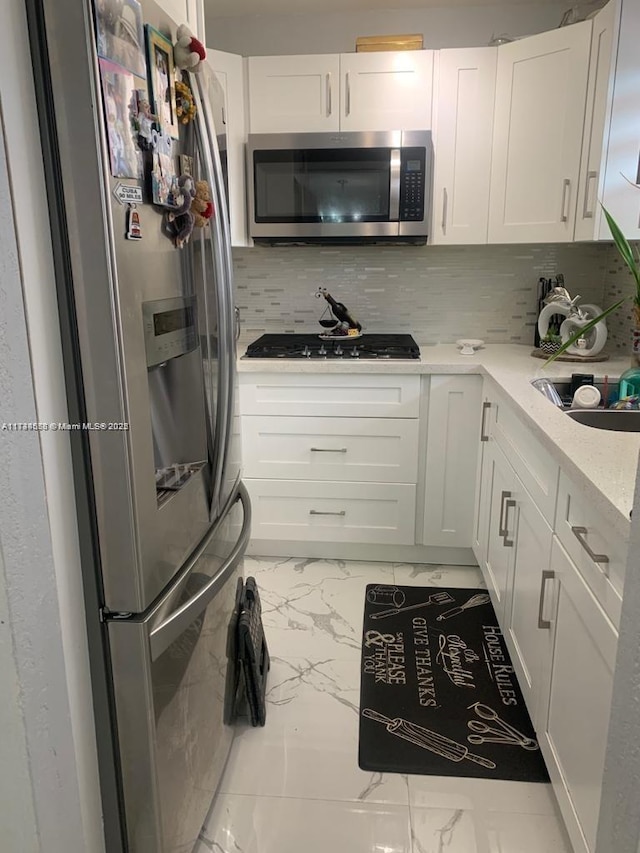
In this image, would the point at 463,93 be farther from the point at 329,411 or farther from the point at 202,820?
the point at 202,820

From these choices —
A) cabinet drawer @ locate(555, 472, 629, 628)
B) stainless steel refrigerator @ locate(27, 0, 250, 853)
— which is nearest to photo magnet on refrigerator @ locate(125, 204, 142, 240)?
stainless steel refrigerator @ locate(27, 0, 250, 853)

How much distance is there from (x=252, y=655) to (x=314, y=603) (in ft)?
2.65

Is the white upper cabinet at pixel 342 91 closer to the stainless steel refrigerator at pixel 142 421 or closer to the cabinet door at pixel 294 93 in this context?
the cabinet door at pixel 294 93

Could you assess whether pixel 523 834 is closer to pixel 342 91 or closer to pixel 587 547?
pixel 587 547

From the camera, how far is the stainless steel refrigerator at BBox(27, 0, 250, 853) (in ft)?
3.13

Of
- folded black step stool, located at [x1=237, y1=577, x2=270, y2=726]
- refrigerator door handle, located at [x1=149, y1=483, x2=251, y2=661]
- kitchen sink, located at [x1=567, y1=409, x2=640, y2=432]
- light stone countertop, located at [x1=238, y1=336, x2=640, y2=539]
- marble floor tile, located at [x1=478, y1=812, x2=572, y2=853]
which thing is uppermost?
light stone countertop, located at [x1=238, y1=336, x2=640, y2=539]

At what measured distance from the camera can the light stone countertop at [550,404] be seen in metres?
1.23

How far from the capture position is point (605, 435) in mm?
1558

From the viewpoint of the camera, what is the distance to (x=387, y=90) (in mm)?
2652

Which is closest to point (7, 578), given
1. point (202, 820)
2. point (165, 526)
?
point (165, 526)

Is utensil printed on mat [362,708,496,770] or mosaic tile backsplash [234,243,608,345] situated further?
mosaic tile backsplash [234,243,608,345]

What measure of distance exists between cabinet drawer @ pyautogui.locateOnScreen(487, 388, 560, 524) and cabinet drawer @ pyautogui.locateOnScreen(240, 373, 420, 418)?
406mm

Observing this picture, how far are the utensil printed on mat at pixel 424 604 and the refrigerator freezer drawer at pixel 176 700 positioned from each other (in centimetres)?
94

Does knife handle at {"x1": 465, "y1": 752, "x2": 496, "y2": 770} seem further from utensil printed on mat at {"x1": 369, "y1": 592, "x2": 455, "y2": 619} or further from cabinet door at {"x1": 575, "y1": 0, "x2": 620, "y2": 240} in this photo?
cabinet door at {"x1": 575, "y1": 0, "x2": 620, "y2": 240}
